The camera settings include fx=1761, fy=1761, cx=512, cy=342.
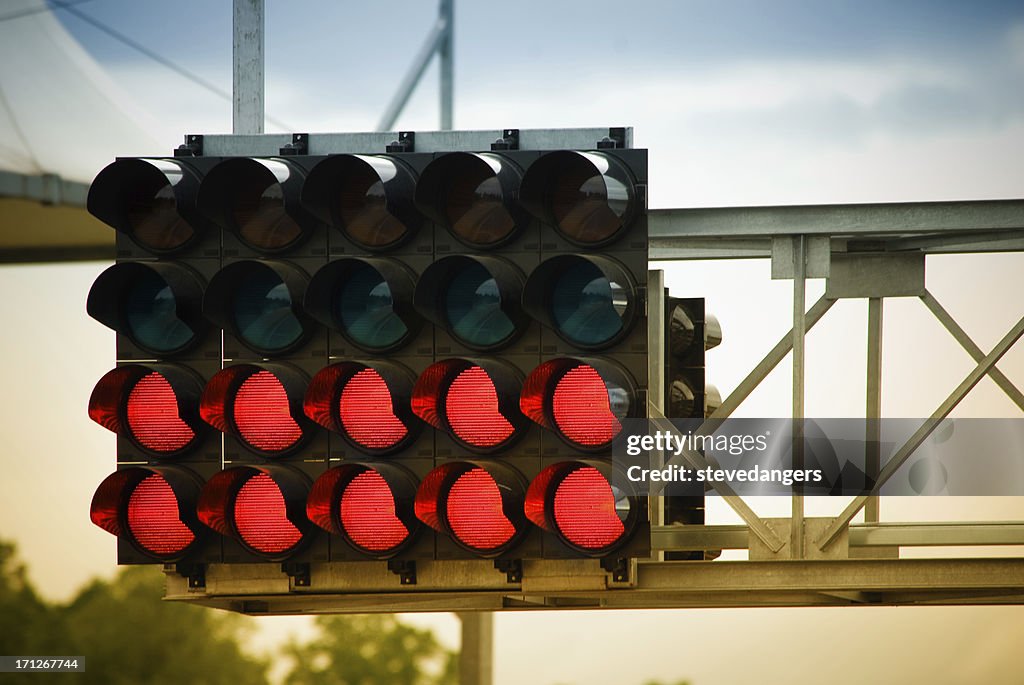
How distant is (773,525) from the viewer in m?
9.65

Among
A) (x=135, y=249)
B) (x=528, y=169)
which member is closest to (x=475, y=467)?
(x=528, y=169)

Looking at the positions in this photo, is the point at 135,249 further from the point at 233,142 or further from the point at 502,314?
the point at 502,314

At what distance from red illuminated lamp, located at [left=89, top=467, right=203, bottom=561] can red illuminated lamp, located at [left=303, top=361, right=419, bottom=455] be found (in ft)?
1.91

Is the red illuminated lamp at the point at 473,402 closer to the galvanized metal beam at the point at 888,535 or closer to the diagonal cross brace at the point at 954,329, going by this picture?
the galvanized metal beam at the point at 888,535

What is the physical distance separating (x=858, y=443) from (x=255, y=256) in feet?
14.6

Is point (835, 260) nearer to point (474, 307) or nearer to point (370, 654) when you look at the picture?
point (474, 307)

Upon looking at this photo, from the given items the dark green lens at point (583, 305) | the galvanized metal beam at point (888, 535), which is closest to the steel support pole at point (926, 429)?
the galvanized metal beam at point (888, 535)

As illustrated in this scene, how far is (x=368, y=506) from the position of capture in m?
6.75

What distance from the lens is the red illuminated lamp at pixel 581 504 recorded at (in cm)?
645

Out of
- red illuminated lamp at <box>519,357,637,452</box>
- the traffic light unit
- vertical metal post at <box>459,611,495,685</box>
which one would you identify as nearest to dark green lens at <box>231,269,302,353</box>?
the traffic light unit

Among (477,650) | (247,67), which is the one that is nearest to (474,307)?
(247,67)

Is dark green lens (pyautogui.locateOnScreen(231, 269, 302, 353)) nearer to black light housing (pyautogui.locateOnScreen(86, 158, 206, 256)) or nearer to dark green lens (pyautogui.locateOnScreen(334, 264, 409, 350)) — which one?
dark green lens (pyautogui.locateOnScreen(334, 264, 409, 350))

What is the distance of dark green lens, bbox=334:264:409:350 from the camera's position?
6816 millimetres

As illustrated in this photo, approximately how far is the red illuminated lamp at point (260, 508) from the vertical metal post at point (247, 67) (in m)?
1.70
